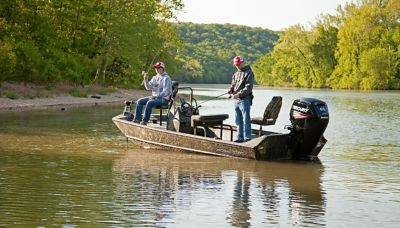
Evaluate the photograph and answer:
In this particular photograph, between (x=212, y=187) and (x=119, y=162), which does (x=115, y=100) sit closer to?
(x=119, y=162)

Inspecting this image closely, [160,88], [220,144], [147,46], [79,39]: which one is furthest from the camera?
[147,46]

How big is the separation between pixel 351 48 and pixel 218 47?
80.4m

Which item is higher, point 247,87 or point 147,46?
point 147,46

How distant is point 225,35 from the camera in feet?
641

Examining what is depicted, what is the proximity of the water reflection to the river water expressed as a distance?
2 centimetres

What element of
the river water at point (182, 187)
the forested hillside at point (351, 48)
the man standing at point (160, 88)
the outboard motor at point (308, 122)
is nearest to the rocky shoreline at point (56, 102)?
the river water at point (182, 187)

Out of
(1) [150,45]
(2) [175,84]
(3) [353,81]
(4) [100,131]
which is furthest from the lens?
(3) [353,81]

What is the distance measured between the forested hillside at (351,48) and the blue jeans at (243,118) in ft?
297

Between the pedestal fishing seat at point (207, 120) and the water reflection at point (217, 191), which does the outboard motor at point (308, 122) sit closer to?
the water reflection at point (217, 191)

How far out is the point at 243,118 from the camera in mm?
15141

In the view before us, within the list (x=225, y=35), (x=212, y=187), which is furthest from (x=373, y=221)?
(x=225, y=35)

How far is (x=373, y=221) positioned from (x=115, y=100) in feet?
120

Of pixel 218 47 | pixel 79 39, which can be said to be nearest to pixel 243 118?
pixel 79 39

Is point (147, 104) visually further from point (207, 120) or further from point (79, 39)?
point (79, 39)
